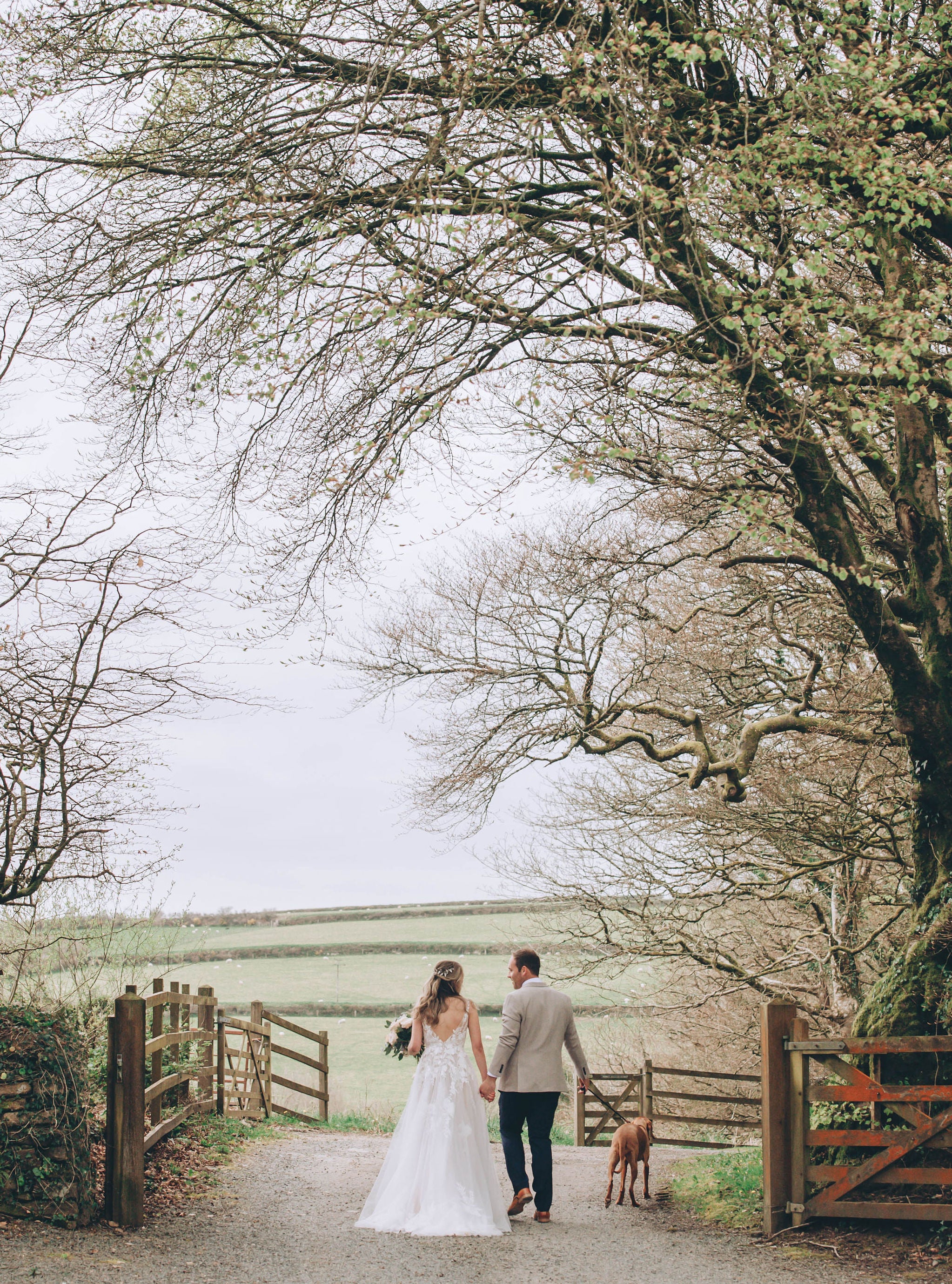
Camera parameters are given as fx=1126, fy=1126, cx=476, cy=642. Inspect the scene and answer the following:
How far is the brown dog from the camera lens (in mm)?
9328

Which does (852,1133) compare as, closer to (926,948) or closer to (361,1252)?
(926,948)

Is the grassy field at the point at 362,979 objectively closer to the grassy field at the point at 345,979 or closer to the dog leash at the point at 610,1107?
the grassy field at the point at 345,979

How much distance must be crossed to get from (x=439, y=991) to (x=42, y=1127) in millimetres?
2873

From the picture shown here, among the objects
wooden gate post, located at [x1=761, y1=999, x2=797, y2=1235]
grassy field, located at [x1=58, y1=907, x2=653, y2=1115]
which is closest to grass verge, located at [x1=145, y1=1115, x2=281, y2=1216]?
wooden gate post, located at [x1=761, y1=999, x2=797, y2=1235]

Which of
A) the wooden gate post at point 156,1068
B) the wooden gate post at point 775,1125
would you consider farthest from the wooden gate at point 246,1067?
the wooden gate post at point 775,1125

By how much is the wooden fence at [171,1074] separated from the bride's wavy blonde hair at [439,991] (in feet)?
6.72

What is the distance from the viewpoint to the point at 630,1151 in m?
9.39

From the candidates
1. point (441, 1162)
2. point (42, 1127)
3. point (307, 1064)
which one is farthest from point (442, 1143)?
point (307, 1064)

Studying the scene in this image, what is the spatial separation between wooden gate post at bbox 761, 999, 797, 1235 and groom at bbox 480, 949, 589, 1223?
51.6 inches

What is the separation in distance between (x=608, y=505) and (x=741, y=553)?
2.14 metres

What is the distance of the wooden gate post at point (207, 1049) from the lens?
13.0m

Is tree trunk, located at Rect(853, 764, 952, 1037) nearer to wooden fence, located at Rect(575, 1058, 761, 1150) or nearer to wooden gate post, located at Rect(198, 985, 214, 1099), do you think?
wooden fence, located at Rect(575, 1058, 761, 1150)

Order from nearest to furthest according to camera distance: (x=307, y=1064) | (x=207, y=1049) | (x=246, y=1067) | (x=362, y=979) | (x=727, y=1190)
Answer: (x=727, y=1190) < (x=207, y=1049) < (x=246, y=1067) < (x=307, y=1064) < (x=362, y=979)

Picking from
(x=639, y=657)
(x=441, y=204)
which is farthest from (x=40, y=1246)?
(x=639, y=657)
